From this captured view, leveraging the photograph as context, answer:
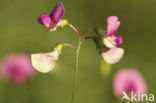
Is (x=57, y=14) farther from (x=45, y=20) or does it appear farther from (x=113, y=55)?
(x=113, y=55)

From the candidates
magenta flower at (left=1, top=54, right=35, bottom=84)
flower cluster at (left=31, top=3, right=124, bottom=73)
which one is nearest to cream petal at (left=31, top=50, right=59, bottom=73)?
flower cluster at (left=31, top=3, right=124, bottom=73)

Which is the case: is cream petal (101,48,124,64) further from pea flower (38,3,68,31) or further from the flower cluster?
pea flower (38,3,68,31)

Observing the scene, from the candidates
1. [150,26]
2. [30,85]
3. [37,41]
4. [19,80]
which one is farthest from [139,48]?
[19,80]

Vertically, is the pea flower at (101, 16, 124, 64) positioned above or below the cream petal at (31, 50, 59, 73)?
above

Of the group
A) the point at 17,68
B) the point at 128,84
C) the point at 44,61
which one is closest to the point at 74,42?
the point at 17,68

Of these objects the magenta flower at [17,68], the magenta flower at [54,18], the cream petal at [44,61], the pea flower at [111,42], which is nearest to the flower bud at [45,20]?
the magenta flower at [54,18]

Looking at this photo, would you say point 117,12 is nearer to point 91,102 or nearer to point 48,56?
point 91,102
